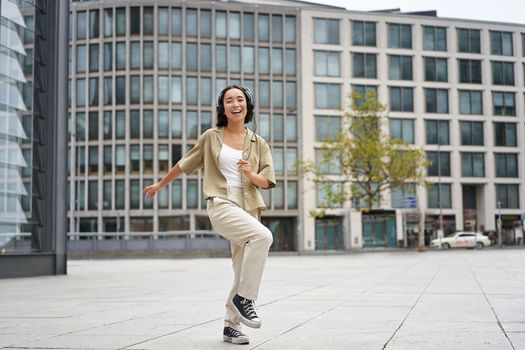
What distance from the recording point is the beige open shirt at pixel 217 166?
5.48m

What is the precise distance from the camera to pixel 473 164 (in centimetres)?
6925

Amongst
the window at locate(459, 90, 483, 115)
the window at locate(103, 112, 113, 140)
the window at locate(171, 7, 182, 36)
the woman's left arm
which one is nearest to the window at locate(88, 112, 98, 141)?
the window at locate(103, 112, 113, 140)

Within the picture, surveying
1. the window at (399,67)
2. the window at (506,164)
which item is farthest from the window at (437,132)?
the window at (506,164)

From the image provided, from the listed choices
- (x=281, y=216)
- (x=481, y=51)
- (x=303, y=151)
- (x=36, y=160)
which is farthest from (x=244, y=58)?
(x=36, y=160)

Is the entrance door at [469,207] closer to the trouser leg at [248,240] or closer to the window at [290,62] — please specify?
the window at [290,62]

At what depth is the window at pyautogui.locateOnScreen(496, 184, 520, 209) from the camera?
69.6m

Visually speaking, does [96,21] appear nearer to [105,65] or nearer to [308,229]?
[105,65]

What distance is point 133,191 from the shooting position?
206 ft

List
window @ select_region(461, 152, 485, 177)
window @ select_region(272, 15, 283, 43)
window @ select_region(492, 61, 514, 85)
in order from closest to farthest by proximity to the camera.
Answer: window @ select_region(272, 15, 283, 43) → window @ select_region(461, 152, 485, 177) → window @ select_region(492, 61, 514, 85)

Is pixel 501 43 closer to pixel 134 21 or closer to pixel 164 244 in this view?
pixel 134 21

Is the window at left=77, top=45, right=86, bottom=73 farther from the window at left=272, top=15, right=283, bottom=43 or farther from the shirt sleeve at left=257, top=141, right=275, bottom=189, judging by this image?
the shirt sleeve at left=257, top=141, right=275, bottom=189

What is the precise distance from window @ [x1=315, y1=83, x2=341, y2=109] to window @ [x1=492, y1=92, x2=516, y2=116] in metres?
15.6

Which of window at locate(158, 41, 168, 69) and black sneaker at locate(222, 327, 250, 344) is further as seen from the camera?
window at locate(158, 41, 168, 69)

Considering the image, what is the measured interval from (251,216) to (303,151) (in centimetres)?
6083
